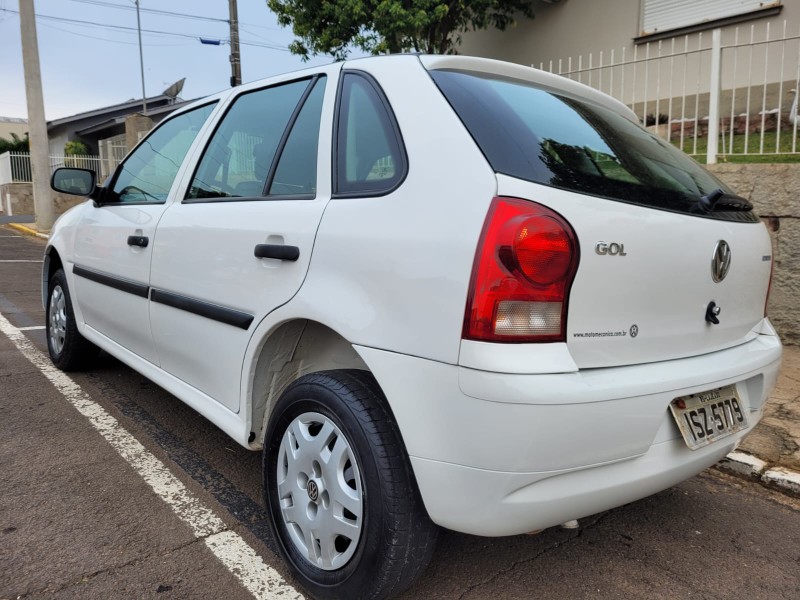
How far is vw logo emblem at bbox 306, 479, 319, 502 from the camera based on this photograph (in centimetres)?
202

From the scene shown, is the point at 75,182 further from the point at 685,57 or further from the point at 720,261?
the point at 685,57

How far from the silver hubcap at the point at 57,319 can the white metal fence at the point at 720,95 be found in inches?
179

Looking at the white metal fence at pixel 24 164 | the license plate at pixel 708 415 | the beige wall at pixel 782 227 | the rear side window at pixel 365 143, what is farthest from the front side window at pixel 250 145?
the white metal fence at pixel 24 164

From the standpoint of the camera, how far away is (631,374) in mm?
1764

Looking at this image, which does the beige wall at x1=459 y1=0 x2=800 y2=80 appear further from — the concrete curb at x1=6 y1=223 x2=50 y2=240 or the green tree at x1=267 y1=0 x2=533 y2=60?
the concrete curb at x1=6 y1=223 x2=50 y2=240

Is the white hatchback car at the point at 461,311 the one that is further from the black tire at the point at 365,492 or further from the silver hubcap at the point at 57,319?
the silver hubcap at the point at 57,319

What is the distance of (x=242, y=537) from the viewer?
2438 millimetres

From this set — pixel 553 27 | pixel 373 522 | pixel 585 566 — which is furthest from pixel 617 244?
pixel 553 27

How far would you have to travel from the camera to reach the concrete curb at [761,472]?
9.68 feet

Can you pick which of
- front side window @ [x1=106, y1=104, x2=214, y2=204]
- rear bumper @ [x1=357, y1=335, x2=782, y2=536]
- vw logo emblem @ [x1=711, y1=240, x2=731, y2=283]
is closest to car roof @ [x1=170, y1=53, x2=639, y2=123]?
front side window @ [x1=106, y1=104, x2=214, y2=204]

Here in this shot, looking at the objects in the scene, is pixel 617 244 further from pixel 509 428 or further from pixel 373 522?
pixel 373 522

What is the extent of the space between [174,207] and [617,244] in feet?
6.74

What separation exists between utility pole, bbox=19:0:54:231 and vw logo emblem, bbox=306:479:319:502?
53.5 ft

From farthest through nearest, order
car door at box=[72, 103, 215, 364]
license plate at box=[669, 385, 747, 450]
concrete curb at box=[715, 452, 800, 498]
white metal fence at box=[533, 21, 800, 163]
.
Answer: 1. white metal fence at box=[533, 21, 800, 163]
2. car door at box=[72, 103, 215, 364]
3. concrete curb at box=[715, 452, 800, 498]
4. license plate at box=[669, 385, 747, 450]
